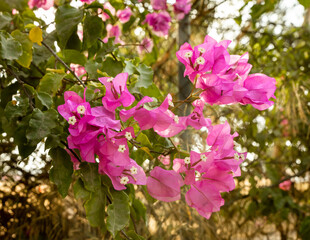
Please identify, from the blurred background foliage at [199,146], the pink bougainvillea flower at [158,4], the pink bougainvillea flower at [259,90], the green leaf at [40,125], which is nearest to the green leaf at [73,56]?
the blurred background foliage at [199,146]

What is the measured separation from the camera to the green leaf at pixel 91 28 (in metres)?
0.65

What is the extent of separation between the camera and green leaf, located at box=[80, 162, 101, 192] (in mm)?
493

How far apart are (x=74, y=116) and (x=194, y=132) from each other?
817 millimetres

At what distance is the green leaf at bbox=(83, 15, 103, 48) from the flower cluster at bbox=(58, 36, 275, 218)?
0.66 ft

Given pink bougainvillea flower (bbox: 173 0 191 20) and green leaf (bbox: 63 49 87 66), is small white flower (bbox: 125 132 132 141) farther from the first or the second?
pink bougainvillea flower (bbox: 173 0 191 20)

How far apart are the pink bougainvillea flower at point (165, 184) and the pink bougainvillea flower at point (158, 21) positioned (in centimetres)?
80

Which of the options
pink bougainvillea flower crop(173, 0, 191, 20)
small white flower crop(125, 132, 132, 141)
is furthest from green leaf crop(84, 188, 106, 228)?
pink bougainvillea flower crop(173, 0, 191, 20)

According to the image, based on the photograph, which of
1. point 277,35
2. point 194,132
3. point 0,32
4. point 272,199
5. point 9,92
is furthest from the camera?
point 277,35

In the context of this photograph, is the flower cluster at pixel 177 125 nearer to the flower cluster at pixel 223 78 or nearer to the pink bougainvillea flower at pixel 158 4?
the flower cluster at pixel 223 78

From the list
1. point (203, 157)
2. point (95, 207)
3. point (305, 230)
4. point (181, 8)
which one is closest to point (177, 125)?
point (203, 157)

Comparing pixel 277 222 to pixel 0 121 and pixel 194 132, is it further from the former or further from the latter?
pixel 0 121

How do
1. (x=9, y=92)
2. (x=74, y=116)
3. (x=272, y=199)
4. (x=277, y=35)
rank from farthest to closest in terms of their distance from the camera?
(x=277, y=35) → (x=272, y=199) → (x=9, y=92) → (x=74, y=116)

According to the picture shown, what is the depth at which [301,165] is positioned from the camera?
1618mm

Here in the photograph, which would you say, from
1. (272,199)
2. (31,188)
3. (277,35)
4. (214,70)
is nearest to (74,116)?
(214,70)
